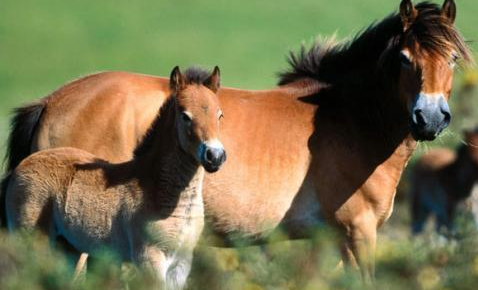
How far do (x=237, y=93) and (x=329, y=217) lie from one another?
114 centimetres

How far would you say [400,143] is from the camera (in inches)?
342

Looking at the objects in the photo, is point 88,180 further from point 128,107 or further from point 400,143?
point 400,143

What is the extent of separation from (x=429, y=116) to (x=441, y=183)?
950 centimetres

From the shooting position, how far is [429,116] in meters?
7.83

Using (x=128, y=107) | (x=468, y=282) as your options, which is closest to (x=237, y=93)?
(x=128, y=107)

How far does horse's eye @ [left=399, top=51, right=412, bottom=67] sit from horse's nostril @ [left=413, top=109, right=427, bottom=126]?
1.57 ft

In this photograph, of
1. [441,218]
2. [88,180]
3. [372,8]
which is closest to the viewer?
[88,180]

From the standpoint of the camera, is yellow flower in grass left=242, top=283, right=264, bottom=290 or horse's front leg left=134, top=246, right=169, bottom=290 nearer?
yellow flower in grass left=242, top=283, right=264, bottom=290

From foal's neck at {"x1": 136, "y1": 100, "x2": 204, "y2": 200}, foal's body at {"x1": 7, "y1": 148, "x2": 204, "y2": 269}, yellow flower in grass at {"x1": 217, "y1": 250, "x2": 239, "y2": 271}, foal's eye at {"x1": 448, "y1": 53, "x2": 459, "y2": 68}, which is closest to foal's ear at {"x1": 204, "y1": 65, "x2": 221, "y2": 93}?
foal's neck at {"x1": 136, "y1": 100, "x2": 204, "y2": 200}

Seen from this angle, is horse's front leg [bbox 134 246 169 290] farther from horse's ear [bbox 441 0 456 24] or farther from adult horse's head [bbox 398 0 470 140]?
horse's ear [bbox 441 0 456 24]

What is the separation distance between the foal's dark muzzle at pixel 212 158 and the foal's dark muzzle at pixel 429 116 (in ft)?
4.64

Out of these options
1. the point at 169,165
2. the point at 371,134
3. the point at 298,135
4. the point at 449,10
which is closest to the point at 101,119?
the point at 169,165

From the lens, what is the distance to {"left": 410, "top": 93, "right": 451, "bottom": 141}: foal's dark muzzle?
25.7ft

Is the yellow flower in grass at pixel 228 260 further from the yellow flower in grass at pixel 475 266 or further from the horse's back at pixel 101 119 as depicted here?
the horse's back at pixel 101 119
